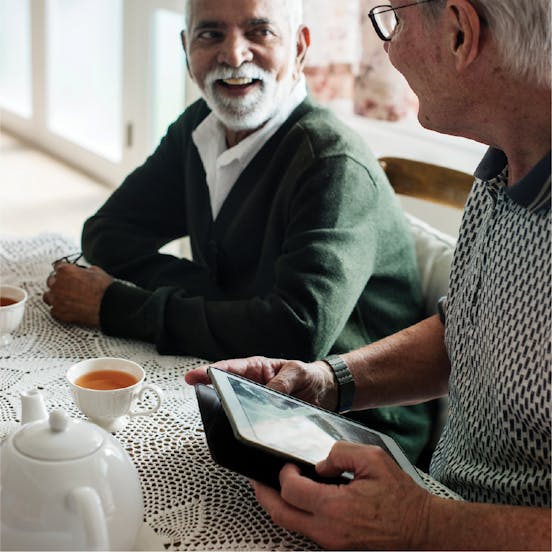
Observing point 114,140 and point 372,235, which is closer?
point 372,235

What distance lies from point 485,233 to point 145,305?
60 cm

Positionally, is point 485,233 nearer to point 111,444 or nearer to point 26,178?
point 111,444

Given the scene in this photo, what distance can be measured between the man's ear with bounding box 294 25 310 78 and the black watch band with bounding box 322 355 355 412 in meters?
0.75

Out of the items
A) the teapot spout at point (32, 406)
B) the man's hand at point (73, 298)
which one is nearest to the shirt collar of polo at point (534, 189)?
the teapot spout at point (32, 406)

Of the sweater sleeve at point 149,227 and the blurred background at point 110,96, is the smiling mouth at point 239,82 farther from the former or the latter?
the blurred background at point 110,96

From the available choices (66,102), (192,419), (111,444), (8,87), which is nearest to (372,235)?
(192,419)

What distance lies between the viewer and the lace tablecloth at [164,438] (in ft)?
2.95

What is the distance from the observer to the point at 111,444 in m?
0.81

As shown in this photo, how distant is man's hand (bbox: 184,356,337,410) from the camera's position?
1.13 meters

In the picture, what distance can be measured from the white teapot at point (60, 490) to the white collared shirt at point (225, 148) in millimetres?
987

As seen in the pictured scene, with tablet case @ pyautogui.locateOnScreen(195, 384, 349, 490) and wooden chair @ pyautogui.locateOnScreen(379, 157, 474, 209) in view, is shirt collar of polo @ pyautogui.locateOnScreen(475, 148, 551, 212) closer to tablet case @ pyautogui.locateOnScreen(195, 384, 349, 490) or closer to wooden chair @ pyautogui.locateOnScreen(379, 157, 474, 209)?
tablet case @ pyautogui.locateOnScreen(195, 384, 349, 490)

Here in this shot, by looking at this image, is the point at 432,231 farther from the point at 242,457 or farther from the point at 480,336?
the point at 242,457

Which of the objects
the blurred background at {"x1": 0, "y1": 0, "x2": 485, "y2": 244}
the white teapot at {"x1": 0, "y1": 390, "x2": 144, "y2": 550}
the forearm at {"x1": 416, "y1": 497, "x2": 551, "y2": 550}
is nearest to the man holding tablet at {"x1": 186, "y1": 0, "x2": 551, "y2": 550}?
the forearm at {"x1": 416, "y1": 497, "x2": 551, "y2": 550}

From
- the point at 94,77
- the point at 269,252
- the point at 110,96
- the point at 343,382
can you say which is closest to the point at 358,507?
the point at 343,382
